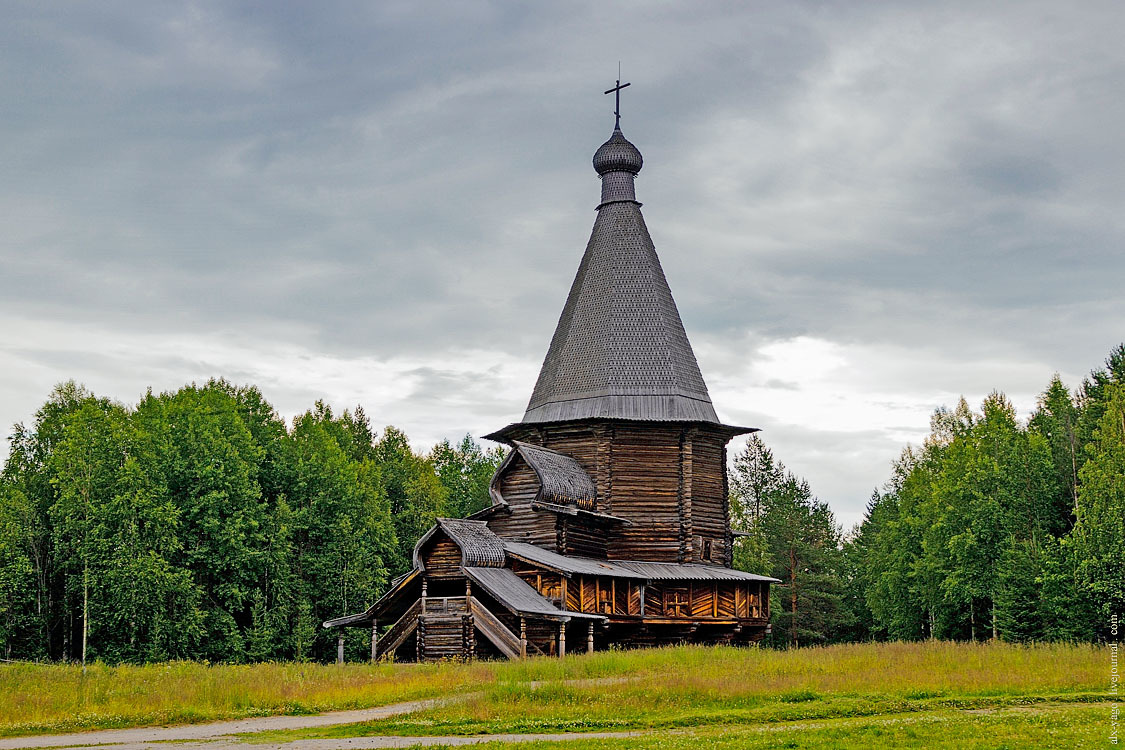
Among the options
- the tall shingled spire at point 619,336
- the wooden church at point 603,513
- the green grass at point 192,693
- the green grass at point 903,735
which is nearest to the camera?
the green grass at point 903,735

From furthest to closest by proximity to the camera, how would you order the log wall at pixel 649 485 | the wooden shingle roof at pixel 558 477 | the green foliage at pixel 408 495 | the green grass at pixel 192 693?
the green foliage at pixel 408 495
the log wall at pixel 649 485
the wooden shingle roof at pixel 558 477
the green grass at pixel 192 693

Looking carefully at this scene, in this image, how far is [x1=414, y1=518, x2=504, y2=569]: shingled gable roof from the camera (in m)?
28.1

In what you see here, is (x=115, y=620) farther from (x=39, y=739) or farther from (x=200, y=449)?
(x=39, y=739)

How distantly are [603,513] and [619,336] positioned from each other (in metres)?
5.94

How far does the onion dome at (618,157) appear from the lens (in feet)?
124

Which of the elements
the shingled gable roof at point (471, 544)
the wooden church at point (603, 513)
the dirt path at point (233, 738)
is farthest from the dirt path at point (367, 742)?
the shingled gable roof at point (471, 544)

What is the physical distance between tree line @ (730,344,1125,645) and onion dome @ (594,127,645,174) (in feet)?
44.1

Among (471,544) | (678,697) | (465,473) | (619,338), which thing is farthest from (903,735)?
(465,473)

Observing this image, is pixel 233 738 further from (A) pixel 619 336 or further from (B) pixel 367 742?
(A) pixel 619 336

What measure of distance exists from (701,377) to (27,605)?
23203 millimetres

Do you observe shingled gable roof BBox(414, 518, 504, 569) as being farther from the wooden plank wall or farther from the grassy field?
the grassy field

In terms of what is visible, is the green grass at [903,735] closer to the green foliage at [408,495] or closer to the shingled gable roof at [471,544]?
the shingled gable roof at [471,544]

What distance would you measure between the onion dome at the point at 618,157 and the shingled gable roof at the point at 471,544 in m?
14.6

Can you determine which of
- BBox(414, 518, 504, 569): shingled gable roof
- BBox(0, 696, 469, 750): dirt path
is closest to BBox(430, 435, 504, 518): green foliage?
BBox(414, 518, 504, 569): shingled gable roof
